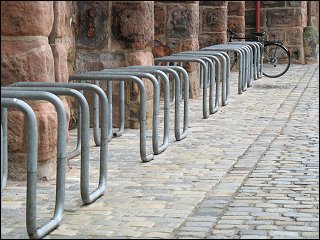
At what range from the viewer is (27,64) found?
645 cm

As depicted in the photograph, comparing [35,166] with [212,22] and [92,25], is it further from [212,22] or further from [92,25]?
[212,22]

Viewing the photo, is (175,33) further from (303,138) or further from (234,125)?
(303,138)

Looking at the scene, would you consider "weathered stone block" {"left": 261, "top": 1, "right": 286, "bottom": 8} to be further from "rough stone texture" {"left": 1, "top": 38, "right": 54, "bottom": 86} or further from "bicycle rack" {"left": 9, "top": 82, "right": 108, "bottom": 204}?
"bicycle rack" {"left": 9, "top": 82, "right": 108, "bottom": 204}

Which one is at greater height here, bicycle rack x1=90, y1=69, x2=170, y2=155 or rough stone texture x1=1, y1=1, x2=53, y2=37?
rough stone texture x1=1, y1=1, x2=53, y2=37

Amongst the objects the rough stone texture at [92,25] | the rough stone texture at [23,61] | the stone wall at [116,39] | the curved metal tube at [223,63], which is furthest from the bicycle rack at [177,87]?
the rough stone texture at [23,61]

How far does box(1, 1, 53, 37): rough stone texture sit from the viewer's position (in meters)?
6.39

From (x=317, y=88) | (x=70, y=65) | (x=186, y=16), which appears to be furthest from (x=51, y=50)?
(x=317, y=88)

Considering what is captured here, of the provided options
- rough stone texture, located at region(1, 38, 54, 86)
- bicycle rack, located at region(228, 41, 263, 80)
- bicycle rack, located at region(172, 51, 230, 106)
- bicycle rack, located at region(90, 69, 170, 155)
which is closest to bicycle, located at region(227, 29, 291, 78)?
bicycle rack, located at region(228, 41, 263, 80)

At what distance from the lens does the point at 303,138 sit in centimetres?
912

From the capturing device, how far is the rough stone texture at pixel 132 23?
32.0 feet

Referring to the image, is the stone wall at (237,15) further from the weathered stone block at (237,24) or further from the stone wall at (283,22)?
the stone wall at (283,22)

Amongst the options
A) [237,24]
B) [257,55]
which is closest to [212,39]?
[257,55]

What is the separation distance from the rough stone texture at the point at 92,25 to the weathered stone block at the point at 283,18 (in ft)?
37.3

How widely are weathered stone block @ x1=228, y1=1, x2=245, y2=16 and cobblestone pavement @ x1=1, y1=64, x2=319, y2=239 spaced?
8684 mm
